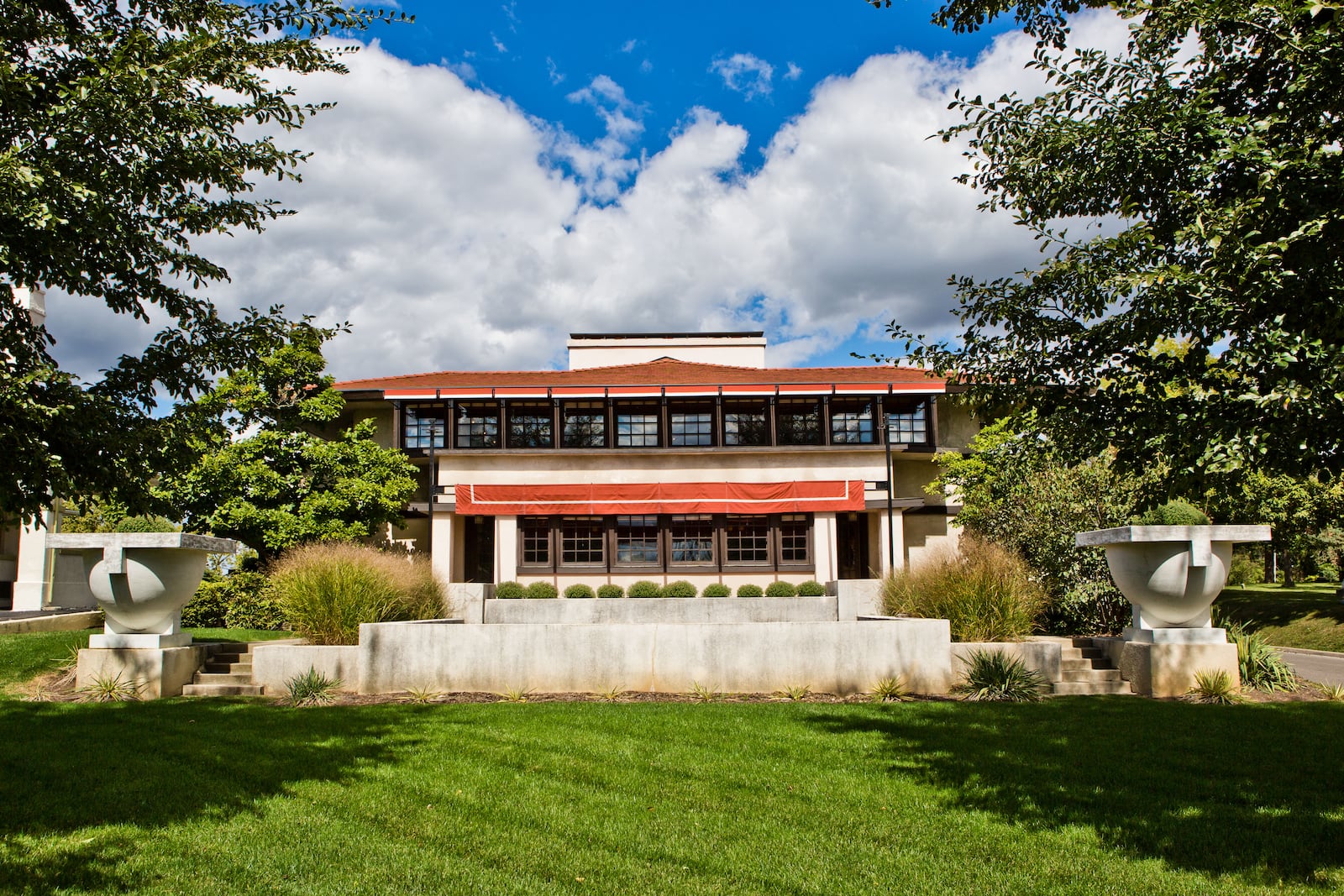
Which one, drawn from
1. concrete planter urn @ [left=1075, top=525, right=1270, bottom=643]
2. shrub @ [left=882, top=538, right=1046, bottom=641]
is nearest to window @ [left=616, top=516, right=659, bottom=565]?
shrub @ [left=882, top=538, right=1046, bottom=641]

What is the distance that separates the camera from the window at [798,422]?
30766mm

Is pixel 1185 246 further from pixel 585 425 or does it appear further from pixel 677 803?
pixel 585 425

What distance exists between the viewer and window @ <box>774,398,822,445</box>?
30.8 metres

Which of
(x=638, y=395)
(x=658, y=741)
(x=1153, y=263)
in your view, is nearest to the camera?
(x=1153, y=263)

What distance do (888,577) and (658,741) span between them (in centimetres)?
805

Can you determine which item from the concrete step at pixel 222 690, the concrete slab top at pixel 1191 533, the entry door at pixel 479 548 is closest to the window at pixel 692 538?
the entry door at pixel 479 548

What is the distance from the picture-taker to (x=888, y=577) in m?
15.7

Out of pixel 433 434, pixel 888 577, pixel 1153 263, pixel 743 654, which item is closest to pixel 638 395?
pixel 433 434

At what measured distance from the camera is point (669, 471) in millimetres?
29453

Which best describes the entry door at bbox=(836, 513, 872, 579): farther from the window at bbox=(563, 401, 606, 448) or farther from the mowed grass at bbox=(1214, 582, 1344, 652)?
the mowed grass at bbox=(1214, 582, 1344, 652)

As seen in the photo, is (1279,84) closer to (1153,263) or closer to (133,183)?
(1153,263)

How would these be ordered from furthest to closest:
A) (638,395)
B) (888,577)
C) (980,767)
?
(638,395) → (888,577) → (980,767)

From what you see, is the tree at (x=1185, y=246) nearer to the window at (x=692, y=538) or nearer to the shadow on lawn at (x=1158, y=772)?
the shadow on lawn at (x=1158, y=772)

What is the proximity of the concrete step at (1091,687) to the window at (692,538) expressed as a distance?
16793mm
